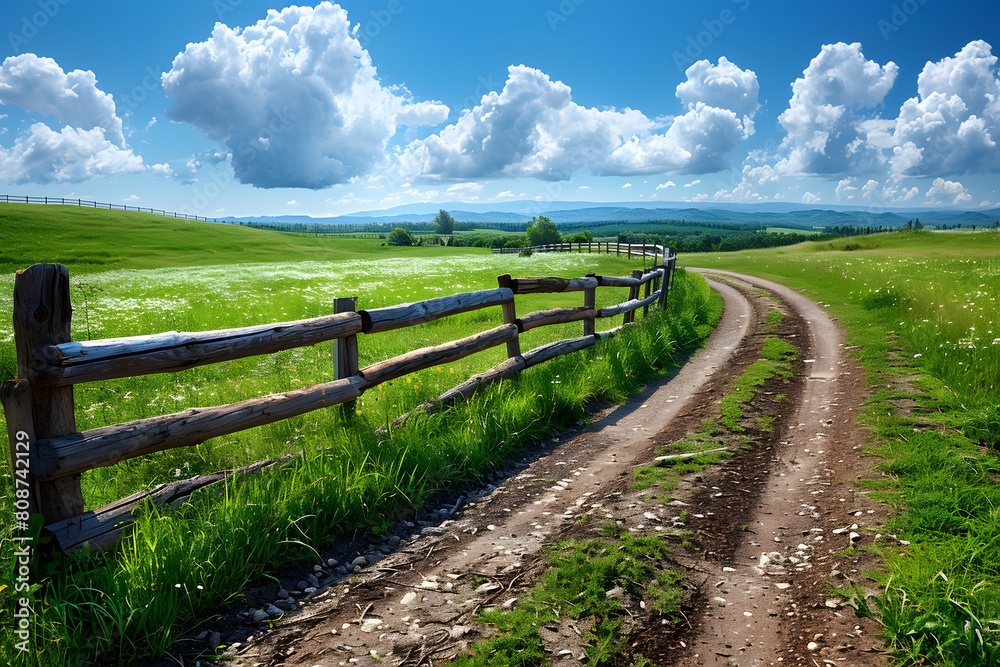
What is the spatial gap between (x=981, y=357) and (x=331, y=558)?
978 centimetres

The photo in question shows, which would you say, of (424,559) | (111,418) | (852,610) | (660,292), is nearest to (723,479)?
(852,610)

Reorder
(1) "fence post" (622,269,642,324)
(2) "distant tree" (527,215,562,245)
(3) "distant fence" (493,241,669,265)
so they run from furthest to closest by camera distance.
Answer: (2) "distant tree" (527,215,562,245)
(3) "distant fence" (493,241,669,265)
(1) "fence post" (622,269,642,324)

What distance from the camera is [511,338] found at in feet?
30.0

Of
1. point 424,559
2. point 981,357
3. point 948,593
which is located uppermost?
point 981,357

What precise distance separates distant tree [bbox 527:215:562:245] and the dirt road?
110492 millimetres

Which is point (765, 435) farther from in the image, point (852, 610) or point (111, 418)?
point (111, 418)

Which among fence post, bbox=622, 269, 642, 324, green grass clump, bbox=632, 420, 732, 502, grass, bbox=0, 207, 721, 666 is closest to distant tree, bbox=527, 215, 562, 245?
fence post, bbox=622, 269, 642, 324

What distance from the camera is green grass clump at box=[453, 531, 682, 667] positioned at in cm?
349

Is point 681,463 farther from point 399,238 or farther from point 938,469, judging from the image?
point 399,238

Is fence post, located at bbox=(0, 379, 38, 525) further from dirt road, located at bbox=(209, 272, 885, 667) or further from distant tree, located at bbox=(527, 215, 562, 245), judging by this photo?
distant tree, located at bbox=(527, 215, 562, 245)

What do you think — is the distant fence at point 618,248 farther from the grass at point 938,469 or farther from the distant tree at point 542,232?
the distant tree at point 542,232

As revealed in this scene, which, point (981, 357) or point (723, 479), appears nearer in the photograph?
point (723, 479)

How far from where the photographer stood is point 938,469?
5762 millimetres

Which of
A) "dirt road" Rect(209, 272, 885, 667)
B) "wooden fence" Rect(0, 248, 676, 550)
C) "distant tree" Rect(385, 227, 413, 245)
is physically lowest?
"dirt road" Rect(209, 272, 885, 667)
